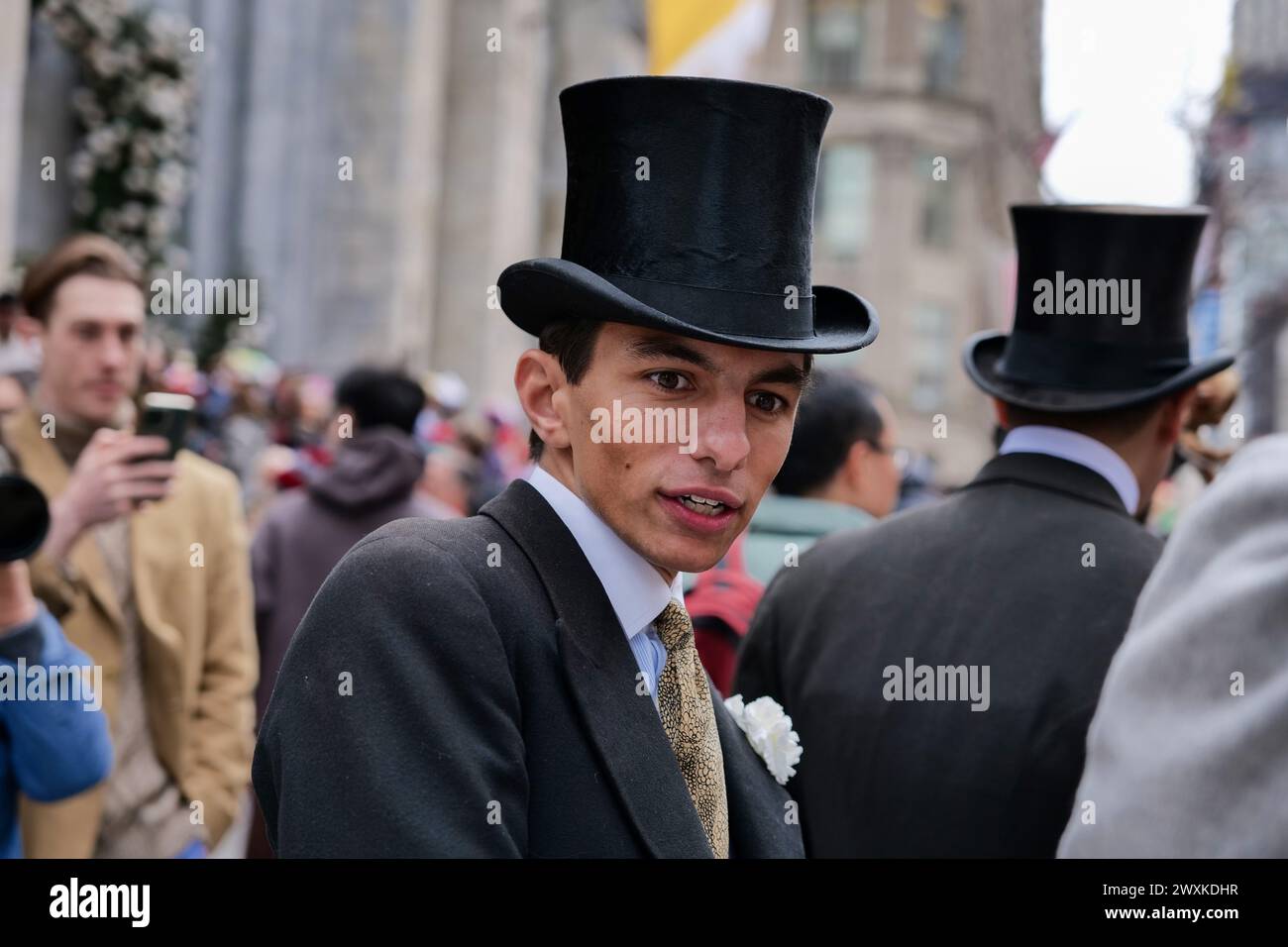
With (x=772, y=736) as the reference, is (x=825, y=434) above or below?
above

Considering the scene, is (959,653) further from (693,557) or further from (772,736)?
(693,557)

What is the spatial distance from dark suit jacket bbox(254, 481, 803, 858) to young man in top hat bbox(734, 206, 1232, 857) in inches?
59.9

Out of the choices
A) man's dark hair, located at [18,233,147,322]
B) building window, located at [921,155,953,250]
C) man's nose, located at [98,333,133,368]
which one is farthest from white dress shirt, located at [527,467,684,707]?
building window, located at [921,155,953,250]

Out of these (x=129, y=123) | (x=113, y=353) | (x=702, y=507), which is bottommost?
(x=702, y=507)

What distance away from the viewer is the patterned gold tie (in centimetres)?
227

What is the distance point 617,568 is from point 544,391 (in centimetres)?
28

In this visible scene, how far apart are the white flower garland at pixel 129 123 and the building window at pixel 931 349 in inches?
1208

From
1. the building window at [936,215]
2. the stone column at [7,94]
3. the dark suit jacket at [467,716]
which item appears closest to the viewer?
the dark suit jacket at [467,716]

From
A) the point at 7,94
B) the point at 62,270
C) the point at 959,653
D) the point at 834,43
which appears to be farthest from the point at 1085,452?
the point at 834,43

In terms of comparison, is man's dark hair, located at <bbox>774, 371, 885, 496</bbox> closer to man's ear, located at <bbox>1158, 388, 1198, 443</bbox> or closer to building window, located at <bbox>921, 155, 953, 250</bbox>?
man's ear, located at <bbox>1158, 388, 1198, 443</bbox>

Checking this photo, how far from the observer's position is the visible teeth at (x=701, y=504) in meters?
2.25

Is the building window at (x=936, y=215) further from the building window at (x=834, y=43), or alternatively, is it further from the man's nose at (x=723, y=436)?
the man's nose at (x=723, y=436)

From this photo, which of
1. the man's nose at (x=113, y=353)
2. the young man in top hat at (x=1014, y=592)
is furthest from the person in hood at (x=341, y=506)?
the young man in top hat at (x=1014, y=592)

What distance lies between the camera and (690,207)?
230cm
